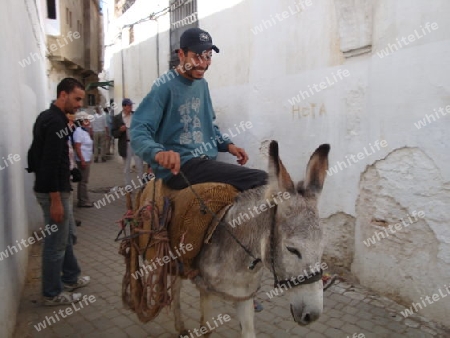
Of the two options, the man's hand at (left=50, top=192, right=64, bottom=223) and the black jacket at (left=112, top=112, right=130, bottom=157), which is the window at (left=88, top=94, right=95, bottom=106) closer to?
the black jacket at (left=112, top=112, right=130, bottom=157)

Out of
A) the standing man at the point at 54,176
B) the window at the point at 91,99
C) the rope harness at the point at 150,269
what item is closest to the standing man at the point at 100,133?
the standing man at the point at 54,176

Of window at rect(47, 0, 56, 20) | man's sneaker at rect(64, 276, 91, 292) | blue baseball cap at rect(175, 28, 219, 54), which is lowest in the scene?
man's sneaker at rect(64, 276, 91, 292)

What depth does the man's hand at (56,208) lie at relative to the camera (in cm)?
364

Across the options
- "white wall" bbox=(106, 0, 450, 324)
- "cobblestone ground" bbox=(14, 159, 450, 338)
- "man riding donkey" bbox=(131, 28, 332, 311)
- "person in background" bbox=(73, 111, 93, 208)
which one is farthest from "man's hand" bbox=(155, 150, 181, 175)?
"person in background" bbox=(73, 111, 93, 208)

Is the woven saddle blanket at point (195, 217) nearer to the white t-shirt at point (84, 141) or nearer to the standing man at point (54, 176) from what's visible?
the standing man at point (54, 176)

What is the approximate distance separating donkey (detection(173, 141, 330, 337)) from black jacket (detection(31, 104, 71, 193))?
73.7 inches

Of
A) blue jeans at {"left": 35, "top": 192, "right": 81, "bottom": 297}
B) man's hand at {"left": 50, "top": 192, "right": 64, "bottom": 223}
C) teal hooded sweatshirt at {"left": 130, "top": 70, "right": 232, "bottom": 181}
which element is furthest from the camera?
blue jeans at {"left": 35, "top": 192, "right": 81, "bottom": 297}

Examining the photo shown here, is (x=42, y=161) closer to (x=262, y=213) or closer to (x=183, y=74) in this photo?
(x=183, y=74)

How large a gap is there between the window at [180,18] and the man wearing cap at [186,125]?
17.5 ft

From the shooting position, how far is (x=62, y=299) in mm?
3961

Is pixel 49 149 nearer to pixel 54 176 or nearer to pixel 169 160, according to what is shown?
pixel 54 176

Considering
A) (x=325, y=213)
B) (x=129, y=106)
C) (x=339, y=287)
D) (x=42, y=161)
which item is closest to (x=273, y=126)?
(x=325, y=213)

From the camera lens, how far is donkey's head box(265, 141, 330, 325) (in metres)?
1.95

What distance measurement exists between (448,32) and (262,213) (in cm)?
246
